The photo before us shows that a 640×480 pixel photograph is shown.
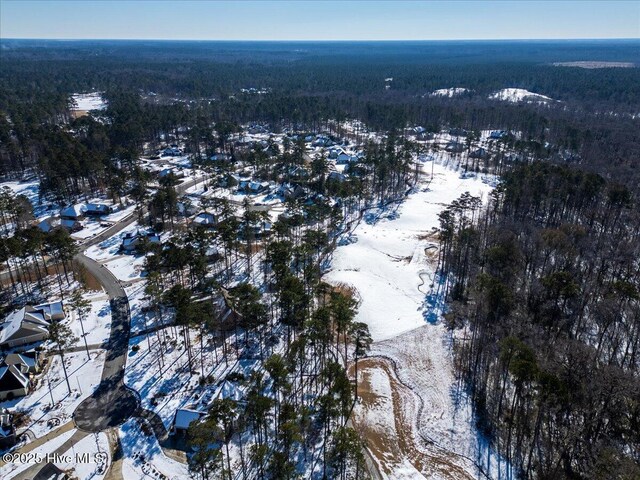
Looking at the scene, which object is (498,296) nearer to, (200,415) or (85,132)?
(200,415)

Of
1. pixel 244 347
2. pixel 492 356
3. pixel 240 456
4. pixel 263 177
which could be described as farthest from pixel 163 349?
pixel 263 177

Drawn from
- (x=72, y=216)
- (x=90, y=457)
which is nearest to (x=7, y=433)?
(x=90, y=457)

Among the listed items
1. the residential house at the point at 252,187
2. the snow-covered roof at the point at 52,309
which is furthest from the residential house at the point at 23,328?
the residential house at the point at 252,187

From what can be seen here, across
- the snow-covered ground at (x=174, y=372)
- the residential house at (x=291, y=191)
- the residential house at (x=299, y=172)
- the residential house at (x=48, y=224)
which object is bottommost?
the snow-covered ground at (x=174, y=372)

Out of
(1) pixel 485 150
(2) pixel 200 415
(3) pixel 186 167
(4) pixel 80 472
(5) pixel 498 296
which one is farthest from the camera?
(1) pixel 485 150

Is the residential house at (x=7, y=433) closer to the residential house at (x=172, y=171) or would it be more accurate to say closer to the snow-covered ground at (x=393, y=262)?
the snow-covered ground at (x=393, y=262)

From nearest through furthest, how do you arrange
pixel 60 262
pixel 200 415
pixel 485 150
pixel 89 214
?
pixel 200 415
pixel 60 262
pixel 89 214
pixel 485 150
